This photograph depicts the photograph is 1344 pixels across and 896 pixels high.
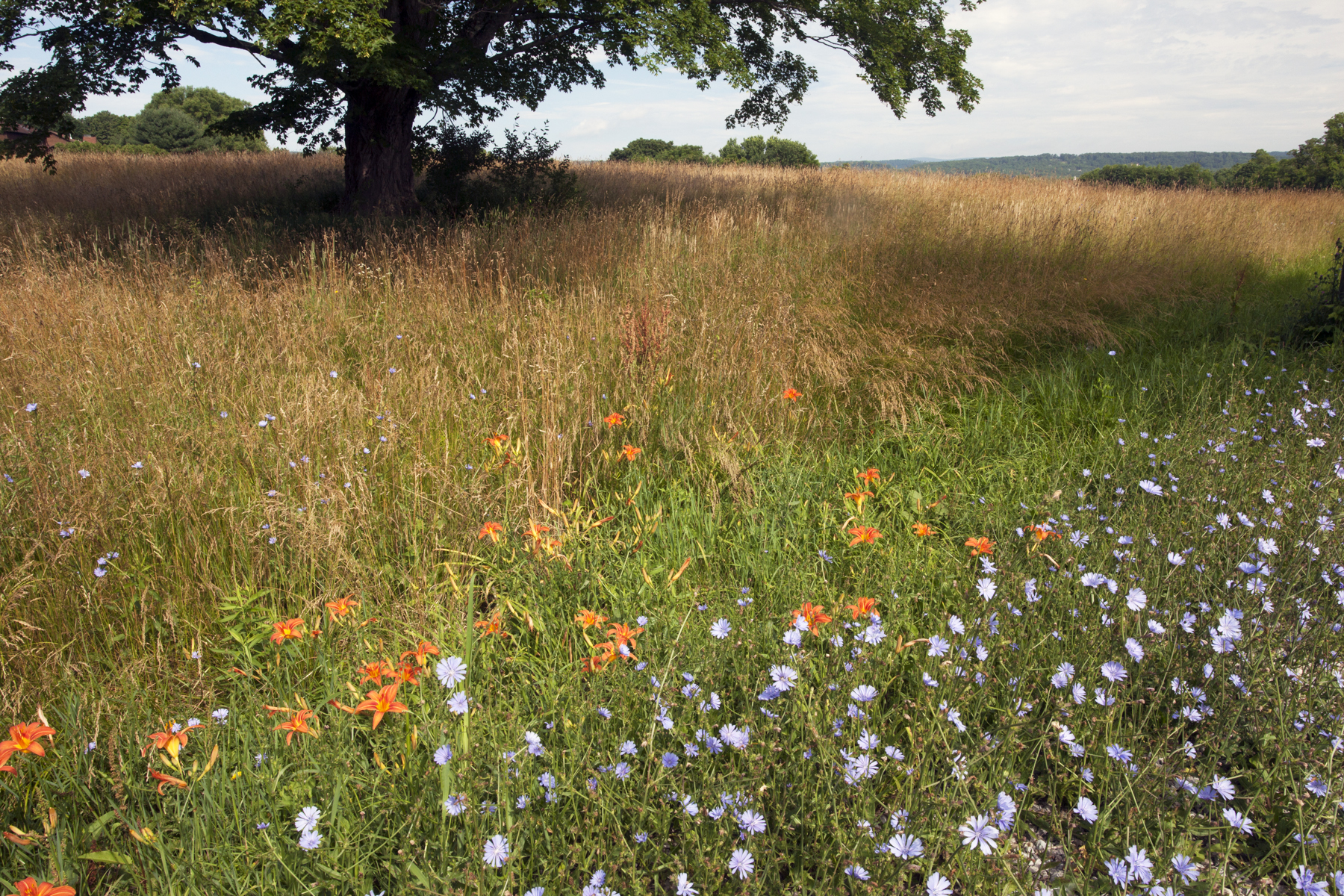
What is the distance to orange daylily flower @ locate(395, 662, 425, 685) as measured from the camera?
4.95 ft

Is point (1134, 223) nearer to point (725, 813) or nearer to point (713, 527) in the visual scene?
point (713, 527)

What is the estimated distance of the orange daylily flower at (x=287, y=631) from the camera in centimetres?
178

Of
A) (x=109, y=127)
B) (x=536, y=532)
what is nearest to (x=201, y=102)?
(x=109, y=127)

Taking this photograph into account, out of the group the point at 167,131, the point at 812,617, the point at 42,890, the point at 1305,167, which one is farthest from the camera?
the point at 167,131

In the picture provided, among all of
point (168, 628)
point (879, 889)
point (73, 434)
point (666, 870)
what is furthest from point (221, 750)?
point (73, 434)

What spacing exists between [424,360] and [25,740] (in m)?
2.35

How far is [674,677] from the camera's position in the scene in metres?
1.71

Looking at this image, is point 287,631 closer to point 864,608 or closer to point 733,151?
point 864,608

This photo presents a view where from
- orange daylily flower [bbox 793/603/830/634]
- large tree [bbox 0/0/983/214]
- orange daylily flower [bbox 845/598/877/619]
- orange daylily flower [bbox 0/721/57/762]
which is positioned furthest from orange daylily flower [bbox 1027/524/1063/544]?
large tree [bbox 0/0/983/214]

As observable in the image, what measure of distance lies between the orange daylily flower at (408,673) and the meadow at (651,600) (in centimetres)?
3

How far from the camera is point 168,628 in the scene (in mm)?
2088

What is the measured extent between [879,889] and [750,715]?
385mm

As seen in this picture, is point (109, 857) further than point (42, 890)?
Yes

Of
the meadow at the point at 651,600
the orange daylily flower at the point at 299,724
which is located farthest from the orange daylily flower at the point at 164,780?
the orange daylily flower at the point at 299,724
